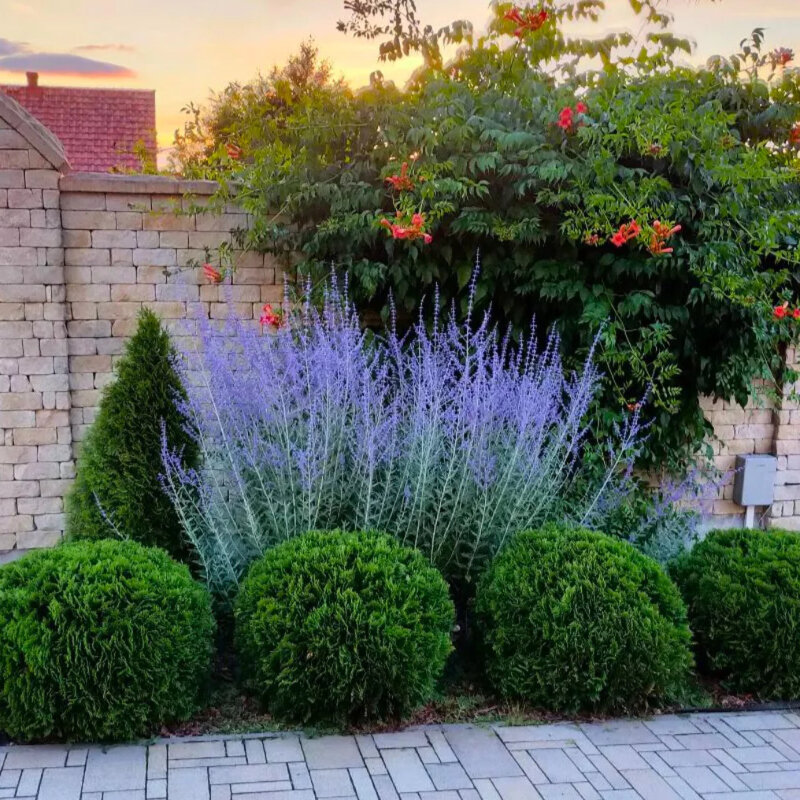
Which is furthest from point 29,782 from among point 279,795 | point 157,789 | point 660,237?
point 660,237

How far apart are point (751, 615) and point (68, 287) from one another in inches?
174

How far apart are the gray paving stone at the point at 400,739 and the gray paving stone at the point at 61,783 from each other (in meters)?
1.07

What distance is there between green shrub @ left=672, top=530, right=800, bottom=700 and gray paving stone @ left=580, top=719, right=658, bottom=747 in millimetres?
582

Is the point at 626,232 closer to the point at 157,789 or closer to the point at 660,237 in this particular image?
the point at 660,237

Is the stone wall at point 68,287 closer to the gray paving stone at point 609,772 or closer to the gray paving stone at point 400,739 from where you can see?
the gray paving stone at point 400,739

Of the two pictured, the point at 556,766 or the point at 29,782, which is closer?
the point at 29,782

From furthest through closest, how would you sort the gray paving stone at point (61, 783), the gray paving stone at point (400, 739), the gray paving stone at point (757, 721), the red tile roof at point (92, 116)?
the red tile roof at point (92, 116)
the gray paving stone at point (757, 721)
the gray paving stone at point (400, 739)
the gray paving stone at point (61, 783)

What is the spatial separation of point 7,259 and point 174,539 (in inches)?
90.1

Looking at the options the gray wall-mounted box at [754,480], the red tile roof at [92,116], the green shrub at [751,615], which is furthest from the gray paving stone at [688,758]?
the red tile roof at [92,116]

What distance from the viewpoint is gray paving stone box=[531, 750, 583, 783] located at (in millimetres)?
2957

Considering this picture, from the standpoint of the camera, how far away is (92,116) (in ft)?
47.7

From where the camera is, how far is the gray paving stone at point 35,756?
2.92 meters

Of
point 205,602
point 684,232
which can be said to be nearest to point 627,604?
point 205,602

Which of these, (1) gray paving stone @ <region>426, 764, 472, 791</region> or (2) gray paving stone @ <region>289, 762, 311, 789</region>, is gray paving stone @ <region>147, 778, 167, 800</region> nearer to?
(2) gray paving stone @ <region>289, 762, 311, 789</region>
